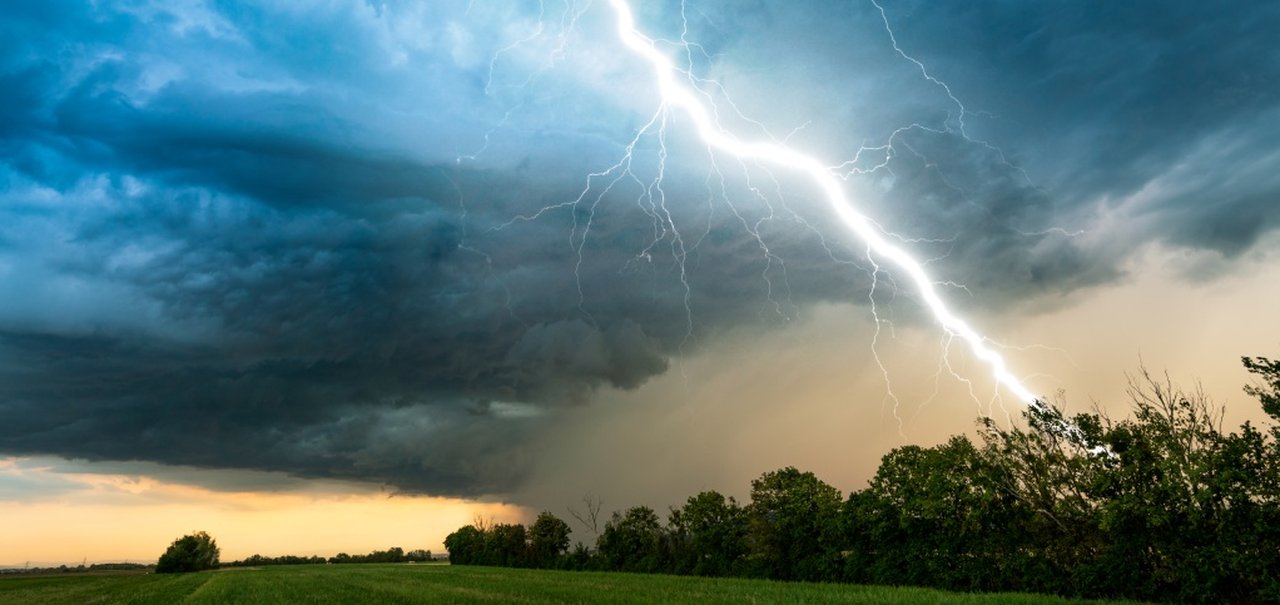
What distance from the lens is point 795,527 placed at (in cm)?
4500

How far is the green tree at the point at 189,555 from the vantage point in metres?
116

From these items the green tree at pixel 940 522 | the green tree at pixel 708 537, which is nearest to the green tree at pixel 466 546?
the green tree at pixel 708 537

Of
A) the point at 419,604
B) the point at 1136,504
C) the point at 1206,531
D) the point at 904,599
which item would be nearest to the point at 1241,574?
the point at 1206,531

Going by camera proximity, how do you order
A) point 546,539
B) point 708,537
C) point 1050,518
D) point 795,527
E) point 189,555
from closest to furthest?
point 1050,518
point 795,527
point 708,537
point 546,539
point 189,555

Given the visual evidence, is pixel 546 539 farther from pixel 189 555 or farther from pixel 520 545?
pixel 189 555

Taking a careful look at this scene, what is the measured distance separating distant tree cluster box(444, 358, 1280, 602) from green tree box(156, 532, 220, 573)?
110m

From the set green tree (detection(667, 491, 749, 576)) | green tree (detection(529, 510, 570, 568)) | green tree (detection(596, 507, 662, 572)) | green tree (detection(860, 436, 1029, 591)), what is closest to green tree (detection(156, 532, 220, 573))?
green tree (detection(529, 510, 570, 568))

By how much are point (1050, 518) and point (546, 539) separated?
203 feet

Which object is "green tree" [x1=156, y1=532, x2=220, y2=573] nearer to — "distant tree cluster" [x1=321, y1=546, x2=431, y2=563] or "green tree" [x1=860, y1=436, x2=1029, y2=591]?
"distant tree cluster" [x1=321, y1=546, x2=431, y2=563]

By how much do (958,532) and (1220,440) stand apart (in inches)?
497

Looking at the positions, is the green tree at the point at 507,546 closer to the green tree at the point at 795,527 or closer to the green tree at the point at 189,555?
the green tree at the point at 795,527

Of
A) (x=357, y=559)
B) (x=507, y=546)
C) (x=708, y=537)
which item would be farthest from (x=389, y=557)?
(x=708, y=537)

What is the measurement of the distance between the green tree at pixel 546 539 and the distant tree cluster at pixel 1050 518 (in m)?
31.4

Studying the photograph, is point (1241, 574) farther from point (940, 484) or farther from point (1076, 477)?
point (940, 484)
